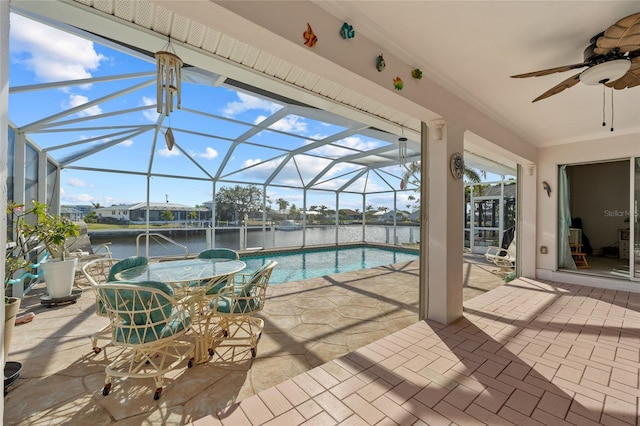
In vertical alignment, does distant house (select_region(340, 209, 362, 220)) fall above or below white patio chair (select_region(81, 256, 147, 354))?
above

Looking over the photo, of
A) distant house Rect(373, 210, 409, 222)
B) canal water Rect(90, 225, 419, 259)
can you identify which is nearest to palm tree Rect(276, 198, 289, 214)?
canal water Rect(90, 225, 419, 259)

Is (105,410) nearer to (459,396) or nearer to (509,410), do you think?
(459,396)

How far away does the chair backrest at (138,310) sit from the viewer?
1.85 m

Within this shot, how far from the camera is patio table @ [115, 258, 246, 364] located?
238 cm

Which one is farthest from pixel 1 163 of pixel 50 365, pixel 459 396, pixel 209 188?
pixel 209 188

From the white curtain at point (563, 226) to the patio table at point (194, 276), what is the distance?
6.18 metres

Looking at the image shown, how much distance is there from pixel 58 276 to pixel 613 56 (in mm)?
6602

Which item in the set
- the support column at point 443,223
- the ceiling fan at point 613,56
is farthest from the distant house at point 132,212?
the ceiling fan at point 613,56

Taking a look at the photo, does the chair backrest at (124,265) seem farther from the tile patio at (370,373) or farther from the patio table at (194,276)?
the tile patio at (370,373)

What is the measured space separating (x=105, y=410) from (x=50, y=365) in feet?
3.38

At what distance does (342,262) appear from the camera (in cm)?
880

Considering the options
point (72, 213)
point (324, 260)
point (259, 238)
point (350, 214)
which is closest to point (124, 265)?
point (72, 213)

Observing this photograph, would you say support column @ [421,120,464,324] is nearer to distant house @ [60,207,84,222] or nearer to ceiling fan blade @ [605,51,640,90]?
ceiling fan blade @ [605,51,640,90]

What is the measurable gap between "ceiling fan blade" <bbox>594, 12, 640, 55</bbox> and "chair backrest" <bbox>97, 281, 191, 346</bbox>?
3.66 meters
